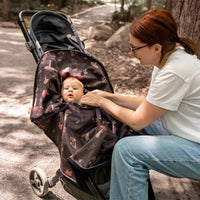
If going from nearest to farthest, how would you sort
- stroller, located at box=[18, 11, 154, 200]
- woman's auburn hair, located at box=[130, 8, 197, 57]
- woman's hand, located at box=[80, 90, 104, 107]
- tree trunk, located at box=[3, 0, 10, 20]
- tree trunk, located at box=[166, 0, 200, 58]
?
1. woman's auburn hair, located at box=[130, 8, 197, 57]
2. stroller, located at box=[18, 11, 154, 200]
3. woman's hand, located at box=[80, 90, 104, 107]
4. tree trunk, located at box=[166, 0, 200, 58]
5. tree trunk, located at box=[3, 0, 10, 20]

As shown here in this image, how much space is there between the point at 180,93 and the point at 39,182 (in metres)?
1.43

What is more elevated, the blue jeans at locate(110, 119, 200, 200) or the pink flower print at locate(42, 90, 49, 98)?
the pink flower print at locate(42, 90, 49, 98)

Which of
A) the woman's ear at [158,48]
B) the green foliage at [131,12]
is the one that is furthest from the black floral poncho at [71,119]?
the green foliage at [131,12]

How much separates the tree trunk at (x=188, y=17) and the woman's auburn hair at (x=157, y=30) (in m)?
2.03

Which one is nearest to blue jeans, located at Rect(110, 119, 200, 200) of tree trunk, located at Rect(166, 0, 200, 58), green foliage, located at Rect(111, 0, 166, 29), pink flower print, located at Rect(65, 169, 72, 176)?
pink flower print, located at Rect(65, 169, 72, 176)

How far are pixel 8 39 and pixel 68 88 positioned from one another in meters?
6.55

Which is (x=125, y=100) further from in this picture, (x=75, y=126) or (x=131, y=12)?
(x=131, y=12)

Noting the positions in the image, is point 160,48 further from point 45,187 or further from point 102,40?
point 102,40

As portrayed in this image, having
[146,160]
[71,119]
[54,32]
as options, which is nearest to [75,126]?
[71,119]

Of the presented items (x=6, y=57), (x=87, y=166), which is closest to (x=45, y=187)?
(x=87, y=166)

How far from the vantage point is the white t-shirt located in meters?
1.75

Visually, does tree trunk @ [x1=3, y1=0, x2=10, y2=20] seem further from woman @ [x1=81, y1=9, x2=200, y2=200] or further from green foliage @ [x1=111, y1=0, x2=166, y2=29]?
woman @ [x1=81, y1=9, x2=200, y2=200]

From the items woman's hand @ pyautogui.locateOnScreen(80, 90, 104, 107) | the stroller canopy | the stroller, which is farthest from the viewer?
the stroller canopy

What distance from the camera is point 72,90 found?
2.34 meters
